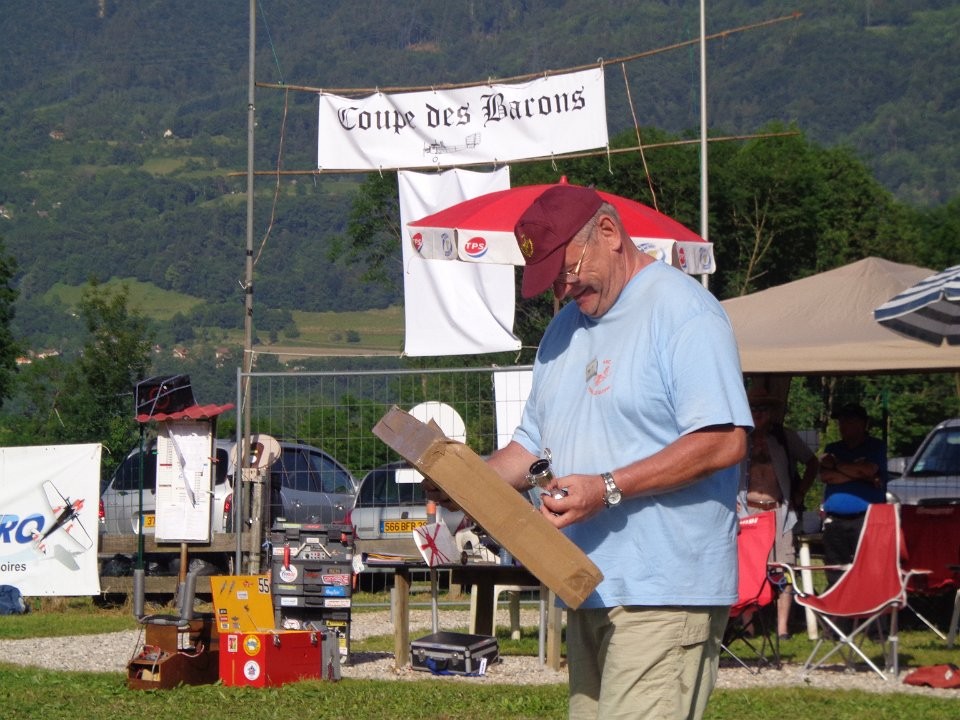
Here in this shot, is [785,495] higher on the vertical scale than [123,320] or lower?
→ lower

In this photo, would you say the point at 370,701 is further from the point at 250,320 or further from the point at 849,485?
the point at 250,320

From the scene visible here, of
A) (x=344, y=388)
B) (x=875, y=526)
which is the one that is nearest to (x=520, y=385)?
(x=344, y=388)

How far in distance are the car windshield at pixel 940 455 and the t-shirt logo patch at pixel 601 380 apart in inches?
497

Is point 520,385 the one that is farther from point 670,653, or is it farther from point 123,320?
point 123,320

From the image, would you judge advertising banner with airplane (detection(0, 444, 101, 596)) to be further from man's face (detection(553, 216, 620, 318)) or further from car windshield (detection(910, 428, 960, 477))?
man's face (detection(553, 216, 620, 318))

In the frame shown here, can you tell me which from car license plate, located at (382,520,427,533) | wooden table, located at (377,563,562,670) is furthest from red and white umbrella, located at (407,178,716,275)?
wooden table, located at (377,563,562,670)

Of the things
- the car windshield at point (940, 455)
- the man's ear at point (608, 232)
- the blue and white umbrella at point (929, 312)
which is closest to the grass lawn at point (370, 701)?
the blue and white umbrella at point (929, 312)


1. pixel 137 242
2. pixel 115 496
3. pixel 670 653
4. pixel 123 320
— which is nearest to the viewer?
pixel 670 653

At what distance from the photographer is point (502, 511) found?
3.27 metres

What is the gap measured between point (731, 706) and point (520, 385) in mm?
3873

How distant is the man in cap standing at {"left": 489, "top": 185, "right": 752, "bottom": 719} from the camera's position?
328 cm

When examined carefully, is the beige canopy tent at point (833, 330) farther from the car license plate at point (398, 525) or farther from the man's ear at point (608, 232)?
the man's ear at point (608, 232)

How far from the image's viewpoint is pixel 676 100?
190 m

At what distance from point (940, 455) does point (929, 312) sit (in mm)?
8956
